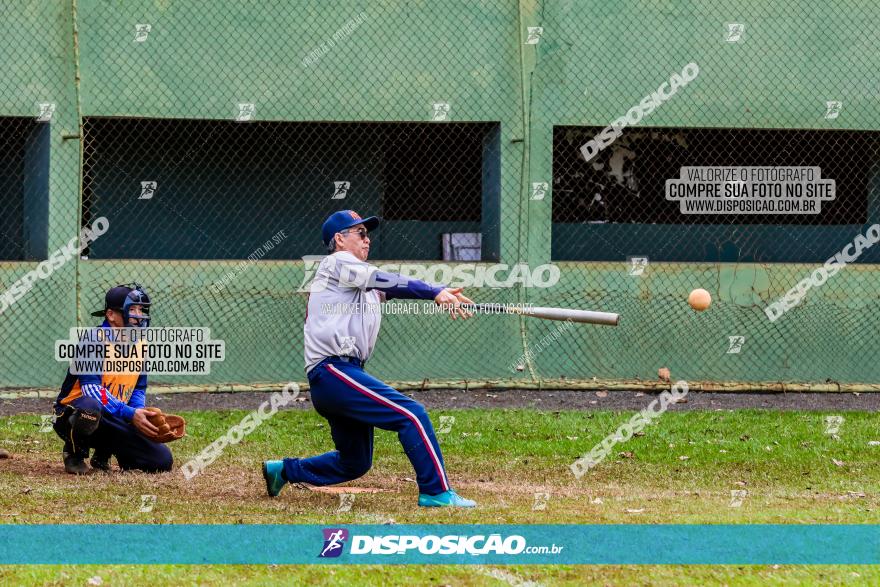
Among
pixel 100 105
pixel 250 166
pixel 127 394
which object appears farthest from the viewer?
pixel 250 166

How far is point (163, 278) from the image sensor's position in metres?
14.7

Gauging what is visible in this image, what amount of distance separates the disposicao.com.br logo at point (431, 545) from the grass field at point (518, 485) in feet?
1.07

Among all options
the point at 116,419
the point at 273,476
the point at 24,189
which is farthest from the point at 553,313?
the point at 24,189

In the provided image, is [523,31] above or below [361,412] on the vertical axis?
above

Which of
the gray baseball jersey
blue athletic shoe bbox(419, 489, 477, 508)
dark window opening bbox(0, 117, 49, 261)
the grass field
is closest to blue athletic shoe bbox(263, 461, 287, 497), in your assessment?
the grass field

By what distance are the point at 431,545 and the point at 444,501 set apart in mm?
1279

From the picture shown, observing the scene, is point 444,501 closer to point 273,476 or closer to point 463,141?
point 273,476

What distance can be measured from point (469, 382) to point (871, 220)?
6319mm

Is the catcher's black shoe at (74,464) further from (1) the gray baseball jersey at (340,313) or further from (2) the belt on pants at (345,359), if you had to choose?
(2) the belt on pants at (345,359)

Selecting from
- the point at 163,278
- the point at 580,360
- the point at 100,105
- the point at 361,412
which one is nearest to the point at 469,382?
the point at 580,360

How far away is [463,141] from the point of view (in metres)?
16.1

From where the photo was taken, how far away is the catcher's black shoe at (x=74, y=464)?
912cm

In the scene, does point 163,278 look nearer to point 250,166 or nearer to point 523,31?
point 250,166

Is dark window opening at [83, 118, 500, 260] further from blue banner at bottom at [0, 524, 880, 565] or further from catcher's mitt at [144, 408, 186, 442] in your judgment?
blue banner at bottom at [0, 524, 880, 565]
